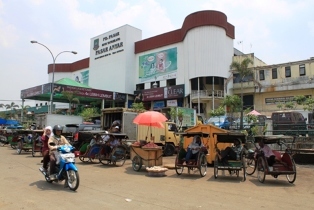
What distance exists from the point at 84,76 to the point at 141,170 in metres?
54.8

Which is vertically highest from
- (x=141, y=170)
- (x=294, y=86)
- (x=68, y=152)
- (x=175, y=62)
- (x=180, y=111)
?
(x=175, y=62)

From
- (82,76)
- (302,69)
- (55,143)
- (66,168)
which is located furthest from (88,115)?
(82,76)

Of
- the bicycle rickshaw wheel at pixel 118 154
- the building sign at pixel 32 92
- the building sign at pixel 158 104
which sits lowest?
the bicycle rickshaw wheel at pixel 118 154

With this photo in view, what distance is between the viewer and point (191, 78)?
39.9m

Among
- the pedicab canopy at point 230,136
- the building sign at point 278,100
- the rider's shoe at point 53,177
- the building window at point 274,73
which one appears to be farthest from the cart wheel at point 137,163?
the building window at point 274,73

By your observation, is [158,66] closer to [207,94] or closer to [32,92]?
[207,94]

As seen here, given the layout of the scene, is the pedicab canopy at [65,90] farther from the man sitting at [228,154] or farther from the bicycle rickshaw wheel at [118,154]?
the man sitting at [228,154]

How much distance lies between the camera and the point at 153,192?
22.5ft

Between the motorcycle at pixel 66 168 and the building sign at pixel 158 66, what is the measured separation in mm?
36279

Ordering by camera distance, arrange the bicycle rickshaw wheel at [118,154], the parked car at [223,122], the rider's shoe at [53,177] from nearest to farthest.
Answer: the rider's shoe at [53,177]
the bicycle rickshaw wheel at [118,154]
the parked car at [223,122]

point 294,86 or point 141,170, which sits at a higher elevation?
point 294,86

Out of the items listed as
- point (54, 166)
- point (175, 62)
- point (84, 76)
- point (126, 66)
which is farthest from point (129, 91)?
point (54, 166)

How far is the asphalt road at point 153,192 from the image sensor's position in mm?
5656

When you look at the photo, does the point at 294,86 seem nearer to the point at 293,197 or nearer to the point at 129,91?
the point at 129,91
